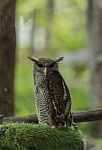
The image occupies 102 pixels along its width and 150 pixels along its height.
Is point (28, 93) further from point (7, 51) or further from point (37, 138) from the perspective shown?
point (37, 138)

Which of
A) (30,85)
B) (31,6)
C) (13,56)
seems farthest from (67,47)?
(13,56)

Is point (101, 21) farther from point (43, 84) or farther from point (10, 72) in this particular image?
point (43, 84)

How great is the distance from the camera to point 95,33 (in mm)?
5711

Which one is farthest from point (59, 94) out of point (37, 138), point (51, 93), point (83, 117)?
point (83, 117)

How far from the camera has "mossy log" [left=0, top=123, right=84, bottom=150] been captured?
2.19 meters

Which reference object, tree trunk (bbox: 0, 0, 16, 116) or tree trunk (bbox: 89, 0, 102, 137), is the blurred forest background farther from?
tree trunk (bbox: 0, 0, 16, 116)

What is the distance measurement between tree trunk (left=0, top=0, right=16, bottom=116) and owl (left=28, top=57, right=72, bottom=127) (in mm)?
1304

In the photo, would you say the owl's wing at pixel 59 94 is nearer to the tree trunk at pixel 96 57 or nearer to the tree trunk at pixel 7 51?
the tree trunk at pixel 7 51

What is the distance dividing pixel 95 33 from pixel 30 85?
14.3 feet

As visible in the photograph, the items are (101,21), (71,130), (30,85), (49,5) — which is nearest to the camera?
(71,130)

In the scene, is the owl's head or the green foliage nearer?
the owl's head

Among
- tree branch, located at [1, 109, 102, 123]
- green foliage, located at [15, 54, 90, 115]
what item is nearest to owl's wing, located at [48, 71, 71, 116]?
tree branch, located at [1, 109, 102, 123]

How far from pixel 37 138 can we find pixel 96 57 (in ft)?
11.0

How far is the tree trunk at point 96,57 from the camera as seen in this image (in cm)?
551
